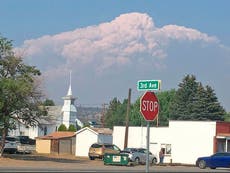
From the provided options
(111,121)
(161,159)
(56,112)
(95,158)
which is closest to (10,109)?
(95,158)

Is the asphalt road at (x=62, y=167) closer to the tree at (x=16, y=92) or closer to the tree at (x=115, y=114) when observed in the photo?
the tree at (x=16, y=92)

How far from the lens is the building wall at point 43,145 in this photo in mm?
85688

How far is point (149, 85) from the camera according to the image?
623 inches

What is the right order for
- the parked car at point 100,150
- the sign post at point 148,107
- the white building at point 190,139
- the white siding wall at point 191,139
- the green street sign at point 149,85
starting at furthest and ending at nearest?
1. the white siding wall at point 191,139
2. the white building at point 190,139
3. the parked car at point 100,150
4. the green street sign at point 149,85
5. the sign post at point 148,107

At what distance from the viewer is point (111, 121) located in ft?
488

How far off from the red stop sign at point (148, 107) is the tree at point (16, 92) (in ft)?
104

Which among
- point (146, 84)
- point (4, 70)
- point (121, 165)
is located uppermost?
point (4, 70)

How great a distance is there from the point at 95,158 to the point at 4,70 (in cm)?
1745

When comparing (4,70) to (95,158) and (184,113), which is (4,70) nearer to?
(95,158)

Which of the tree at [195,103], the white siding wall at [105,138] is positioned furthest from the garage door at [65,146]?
the tree at [195,103]

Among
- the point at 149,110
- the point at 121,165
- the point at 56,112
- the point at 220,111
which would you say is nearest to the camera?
the point at 149,110

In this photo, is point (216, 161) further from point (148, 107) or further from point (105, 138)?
point (148, 107)

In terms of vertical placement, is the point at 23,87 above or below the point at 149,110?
above

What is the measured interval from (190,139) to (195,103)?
4774cm
